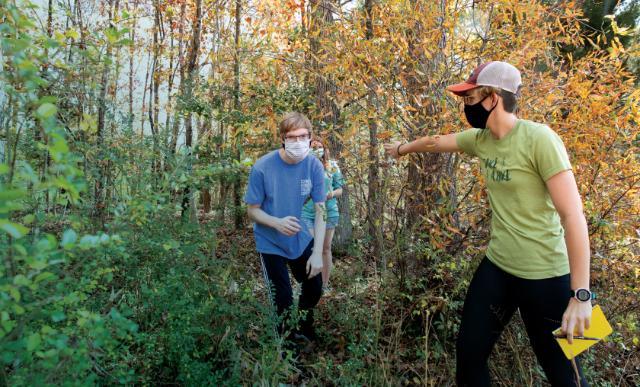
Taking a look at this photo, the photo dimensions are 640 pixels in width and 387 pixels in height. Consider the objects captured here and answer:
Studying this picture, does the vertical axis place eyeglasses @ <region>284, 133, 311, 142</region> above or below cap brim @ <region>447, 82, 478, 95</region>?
below

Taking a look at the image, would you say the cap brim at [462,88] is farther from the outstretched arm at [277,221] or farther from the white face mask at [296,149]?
the outstretched arm at [277,221]

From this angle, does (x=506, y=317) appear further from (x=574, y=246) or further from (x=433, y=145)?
(x=433, y=145)

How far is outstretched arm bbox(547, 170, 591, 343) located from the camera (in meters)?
2.02

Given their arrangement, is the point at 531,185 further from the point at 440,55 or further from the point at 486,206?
the point at 440,55

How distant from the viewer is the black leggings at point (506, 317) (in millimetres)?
2223

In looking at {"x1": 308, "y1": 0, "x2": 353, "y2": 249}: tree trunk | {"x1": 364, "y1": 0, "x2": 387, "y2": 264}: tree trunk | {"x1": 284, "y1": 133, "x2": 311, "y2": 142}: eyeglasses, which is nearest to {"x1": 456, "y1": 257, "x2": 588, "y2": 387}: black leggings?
{"x1": 364, "y1": 0, "x2": 387, "y2": 264}: tree trunk

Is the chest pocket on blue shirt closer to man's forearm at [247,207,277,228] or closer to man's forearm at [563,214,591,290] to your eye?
man's forearm at [247,207,277,228]

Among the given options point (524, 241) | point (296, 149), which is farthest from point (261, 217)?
point (524, 241)

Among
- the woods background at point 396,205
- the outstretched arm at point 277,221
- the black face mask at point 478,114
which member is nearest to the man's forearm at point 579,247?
the black face mask at point 478,114

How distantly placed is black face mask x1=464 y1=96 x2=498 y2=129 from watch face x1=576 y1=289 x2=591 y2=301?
35.7 inches

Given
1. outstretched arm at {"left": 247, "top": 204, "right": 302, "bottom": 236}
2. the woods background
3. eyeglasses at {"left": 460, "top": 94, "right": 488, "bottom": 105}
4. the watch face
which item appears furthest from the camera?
outstretched arm at {"left": 247, "top": 204, "right": 302, "bottom": 236}

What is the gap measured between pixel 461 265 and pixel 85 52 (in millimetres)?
2659

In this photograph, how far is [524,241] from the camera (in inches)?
89.7

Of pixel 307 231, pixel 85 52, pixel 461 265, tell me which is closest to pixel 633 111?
pixel 461 265
